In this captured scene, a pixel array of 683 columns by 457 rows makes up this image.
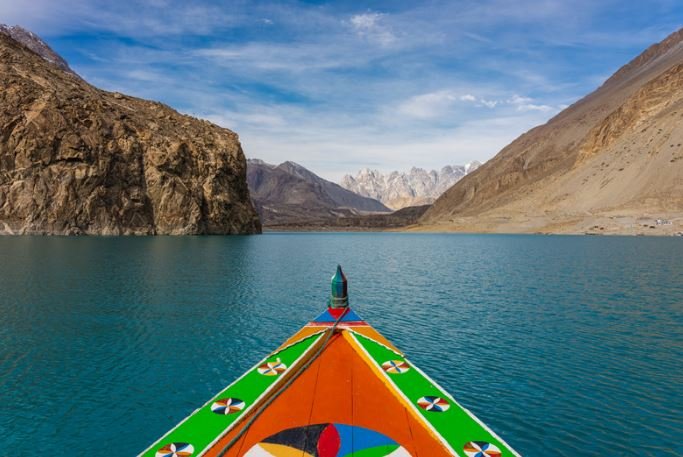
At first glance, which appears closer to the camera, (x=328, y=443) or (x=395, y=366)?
(x=328, y=443)

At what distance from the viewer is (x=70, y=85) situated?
12612cm

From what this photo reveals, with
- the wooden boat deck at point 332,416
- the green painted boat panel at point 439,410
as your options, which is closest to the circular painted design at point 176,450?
the wooden boat deck at point 332,416

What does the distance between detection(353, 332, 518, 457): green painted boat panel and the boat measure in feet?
0.06

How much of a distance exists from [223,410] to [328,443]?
2.37 metres

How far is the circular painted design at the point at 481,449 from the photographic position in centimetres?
750

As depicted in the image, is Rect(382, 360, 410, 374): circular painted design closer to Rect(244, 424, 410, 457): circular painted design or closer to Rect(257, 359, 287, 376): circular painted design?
Rect(244, 424, 410, 457): circular painted design

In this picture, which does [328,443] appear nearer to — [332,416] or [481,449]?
[332,416]

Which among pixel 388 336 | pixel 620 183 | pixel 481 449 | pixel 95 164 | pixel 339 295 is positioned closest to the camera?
pixel 481 449

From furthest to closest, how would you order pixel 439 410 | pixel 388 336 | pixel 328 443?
1. pixel 388 336
2. pixel 439 410
3. pixel 328 443

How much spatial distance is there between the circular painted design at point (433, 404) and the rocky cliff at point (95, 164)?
412ft

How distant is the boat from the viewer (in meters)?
7.71

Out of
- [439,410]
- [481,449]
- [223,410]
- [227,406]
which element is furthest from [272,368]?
[481,449]

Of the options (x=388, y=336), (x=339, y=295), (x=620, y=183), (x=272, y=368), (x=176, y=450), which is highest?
(x=620, y=183)

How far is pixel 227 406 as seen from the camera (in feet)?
29.4
